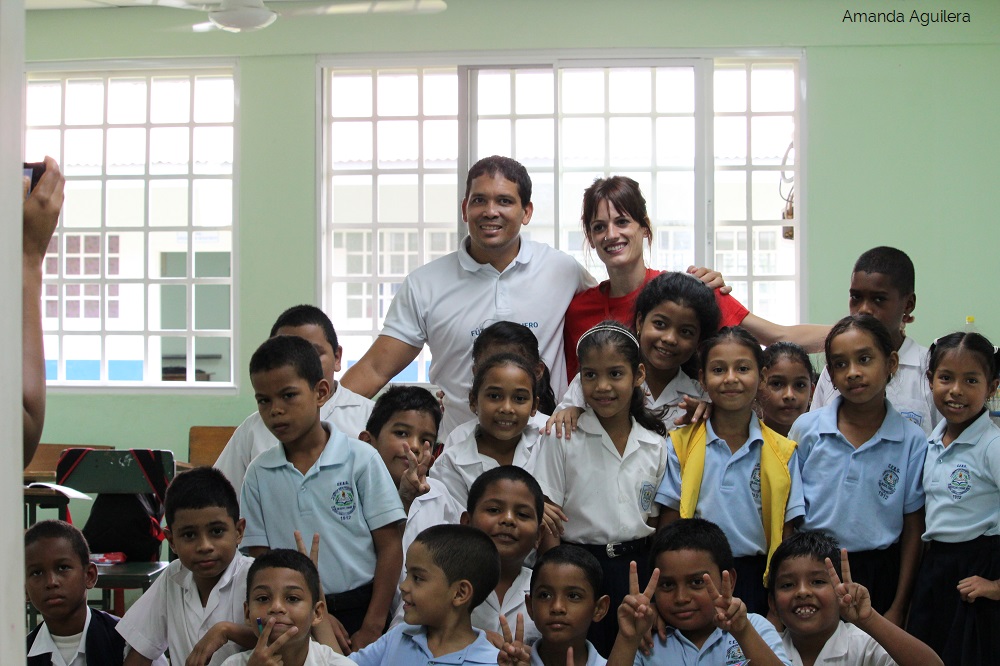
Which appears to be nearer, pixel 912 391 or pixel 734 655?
pixel 734 655

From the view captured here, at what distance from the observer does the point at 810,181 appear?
601cm

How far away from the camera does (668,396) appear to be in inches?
102

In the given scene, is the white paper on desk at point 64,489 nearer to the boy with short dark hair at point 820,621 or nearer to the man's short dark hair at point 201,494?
the man's short dark hair at point 201,494

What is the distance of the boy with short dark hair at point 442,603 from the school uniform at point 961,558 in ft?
3.43

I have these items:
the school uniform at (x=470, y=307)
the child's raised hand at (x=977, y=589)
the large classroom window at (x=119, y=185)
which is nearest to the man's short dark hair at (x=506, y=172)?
the school uniform at (x=470, y=307)

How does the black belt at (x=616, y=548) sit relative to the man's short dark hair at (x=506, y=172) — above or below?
below

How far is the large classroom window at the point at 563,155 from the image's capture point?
20.0ft

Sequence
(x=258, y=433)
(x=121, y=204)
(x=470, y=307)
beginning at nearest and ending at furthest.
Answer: (x=258, y=433)
(x=470, y=307)
(x=121, y=204)

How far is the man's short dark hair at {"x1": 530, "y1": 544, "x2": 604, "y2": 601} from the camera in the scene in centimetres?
214

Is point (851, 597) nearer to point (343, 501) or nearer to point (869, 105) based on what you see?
point (343, 501)

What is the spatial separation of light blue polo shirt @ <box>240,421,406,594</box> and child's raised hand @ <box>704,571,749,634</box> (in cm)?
76

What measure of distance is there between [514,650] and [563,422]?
62cm

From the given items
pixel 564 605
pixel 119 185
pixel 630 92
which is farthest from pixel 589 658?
pixel 119 185

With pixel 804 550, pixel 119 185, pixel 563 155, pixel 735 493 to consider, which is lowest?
pixel 804 550
